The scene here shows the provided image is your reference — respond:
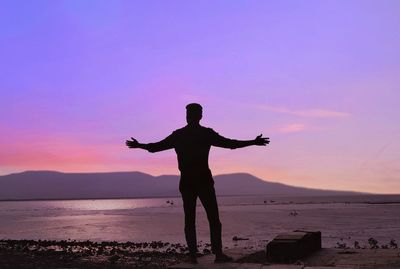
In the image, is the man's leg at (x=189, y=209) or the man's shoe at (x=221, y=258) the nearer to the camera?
the man's shoe at (x=221, y=258)

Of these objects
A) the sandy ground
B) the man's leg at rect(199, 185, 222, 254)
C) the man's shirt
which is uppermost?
the man's shirt

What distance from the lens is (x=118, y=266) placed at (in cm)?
2892

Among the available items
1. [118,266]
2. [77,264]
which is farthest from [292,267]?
[77,264]

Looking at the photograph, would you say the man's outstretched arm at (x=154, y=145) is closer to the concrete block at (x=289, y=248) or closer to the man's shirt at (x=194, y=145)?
the man's shirt at (x=194, y=145)

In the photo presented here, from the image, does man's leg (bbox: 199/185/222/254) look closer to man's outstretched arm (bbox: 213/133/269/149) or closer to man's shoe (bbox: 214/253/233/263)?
man's shoe (bbox: 214/253/233/263)

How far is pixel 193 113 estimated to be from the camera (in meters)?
10.8

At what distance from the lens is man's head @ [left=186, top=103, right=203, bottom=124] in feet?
35.5

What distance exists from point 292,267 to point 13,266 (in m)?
23.9

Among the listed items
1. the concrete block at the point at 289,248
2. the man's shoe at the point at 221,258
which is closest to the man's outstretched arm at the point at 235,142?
the man's shoe at the point at 221,258

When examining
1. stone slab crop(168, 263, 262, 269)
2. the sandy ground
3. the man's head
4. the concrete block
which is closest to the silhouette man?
the man's head

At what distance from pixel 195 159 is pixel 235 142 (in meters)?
0.86

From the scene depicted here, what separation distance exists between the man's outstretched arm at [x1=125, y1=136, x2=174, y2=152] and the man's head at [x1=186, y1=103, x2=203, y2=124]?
1.82 ft

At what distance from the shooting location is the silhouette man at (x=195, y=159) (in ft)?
34.9

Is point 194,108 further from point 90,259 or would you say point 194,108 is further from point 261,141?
point 90,259
